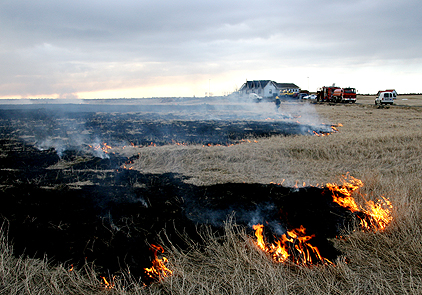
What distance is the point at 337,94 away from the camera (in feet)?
146

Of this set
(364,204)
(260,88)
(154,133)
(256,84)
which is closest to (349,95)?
(260,88)

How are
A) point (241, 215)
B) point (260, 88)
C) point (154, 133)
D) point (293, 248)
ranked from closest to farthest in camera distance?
point (293, 248)
point (241, 215)
point (154, 133)
point (260, 88)

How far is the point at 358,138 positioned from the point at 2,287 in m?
14.8

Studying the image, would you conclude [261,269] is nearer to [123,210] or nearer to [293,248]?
[293,248]

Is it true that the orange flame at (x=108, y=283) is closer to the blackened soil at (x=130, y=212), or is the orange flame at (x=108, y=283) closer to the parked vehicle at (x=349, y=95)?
the blackened soil at (x=130, y=212)

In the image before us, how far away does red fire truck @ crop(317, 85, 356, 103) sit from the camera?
42438 mm

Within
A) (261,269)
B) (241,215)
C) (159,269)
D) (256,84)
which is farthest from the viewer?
(256,84)

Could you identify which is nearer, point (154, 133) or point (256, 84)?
point (154, 133)

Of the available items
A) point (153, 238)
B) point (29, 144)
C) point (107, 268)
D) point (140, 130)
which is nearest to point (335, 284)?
point (153, 238)

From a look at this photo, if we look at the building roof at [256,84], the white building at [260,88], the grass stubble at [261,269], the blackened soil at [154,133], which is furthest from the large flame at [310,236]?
the building roof at [256,84]

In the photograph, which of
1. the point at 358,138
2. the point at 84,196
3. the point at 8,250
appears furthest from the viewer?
the point at 358,138

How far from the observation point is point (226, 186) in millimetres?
8766

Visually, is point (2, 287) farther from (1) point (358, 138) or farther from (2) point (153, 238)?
(1) point (358, 138)

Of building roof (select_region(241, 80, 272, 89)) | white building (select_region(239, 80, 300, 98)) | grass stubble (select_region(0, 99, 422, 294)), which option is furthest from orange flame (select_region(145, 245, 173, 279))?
building roof (select_region(241, 80, 272, 89))
